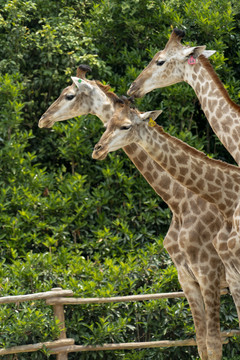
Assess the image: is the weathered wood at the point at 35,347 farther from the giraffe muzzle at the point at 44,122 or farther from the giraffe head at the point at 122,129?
the giraffe head at the point at 122,129

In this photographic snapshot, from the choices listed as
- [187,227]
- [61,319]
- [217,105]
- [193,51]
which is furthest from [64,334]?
[193,51]

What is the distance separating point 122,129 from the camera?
20.9 ft

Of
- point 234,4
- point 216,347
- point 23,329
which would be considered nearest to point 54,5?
point 234,4

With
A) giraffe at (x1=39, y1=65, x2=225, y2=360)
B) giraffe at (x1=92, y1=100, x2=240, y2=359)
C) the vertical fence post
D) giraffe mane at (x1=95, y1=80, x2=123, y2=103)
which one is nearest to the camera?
giraffe at (x1=92, y1=100, x2=240, y2=359)

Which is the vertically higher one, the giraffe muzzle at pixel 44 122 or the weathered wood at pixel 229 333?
the giraffe muzzle at pixel 44 122

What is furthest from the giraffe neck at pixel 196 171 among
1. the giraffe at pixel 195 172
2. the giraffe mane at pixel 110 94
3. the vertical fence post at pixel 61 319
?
the vertical fence post at pixel 61 319

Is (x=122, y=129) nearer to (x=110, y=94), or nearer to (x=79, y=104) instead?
(x=110, y=94)

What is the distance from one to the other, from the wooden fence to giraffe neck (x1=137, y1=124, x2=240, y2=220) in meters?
1.83

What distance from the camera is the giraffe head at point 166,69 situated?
25.8ft

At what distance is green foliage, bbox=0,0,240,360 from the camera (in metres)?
8.39

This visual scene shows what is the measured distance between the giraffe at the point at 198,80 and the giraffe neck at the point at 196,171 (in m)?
0.65

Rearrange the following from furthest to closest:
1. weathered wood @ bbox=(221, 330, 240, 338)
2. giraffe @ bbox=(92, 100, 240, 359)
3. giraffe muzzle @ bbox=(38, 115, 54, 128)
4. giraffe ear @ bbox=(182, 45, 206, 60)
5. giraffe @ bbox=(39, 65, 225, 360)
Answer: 1. weathered wood @ bbox=(221, 330, 240, 338)
2. giraffe ear @ bbox=(182, 45, 206, 60)
3. giraffe muzzle @ bbox=(38, 115, 54, 128)
4. giraffe @ bbox=(39, 65, 225, 360)
5. giraffe @ bbox=(92, 100, 240, 359)

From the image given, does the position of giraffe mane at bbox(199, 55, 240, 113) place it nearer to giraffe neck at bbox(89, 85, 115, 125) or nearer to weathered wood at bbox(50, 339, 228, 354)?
giraffe neck at bbox(89, 85, 115, 125)

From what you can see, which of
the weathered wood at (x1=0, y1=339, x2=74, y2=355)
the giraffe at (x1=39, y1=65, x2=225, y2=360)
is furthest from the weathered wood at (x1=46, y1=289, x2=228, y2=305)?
the giraffe at (x1=39, y1=65, x2=225, y2=360)
